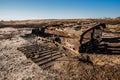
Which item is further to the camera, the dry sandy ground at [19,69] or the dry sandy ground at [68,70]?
the dry sandy ground at [19,69]

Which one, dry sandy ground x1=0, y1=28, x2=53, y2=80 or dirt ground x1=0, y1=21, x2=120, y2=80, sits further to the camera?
dry sandy ground x1=0, y1=28, x2=53, y2=80

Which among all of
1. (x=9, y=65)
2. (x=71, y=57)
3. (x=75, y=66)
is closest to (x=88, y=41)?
(x=71, y=57)

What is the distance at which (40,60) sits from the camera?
13531mm

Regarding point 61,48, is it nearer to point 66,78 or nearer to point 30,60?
point 30,60

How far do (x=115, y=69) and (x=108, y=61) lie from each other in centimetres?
139

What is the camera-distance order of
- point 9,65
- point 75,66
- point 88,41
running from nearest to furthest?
point 75,66, point 9,65, point 88,41

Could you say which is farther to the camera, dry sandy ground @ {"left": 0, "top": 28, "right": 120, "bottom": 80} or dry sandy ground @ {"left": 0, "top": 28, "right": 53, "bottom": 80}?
dry sandy ground @ {"left": 0, "top": 28, "right": 53, "bottom": 80}

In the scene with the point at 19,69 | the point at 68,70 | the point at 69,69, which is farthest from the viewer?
the point at 19,69

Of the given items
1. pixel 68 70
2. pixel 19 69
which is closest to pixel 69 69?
pixel 68 70

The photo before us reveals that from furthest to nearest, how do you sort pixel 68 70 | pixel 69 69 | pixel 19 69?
1. pixel 19 69
2. pixel 69 69
3. pixel 68 70

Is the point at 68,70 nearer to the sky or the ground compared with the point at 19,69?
nearer to the sky

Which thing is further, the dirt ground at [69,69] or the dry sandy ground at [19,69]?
the dry sandy ground at [19,69]

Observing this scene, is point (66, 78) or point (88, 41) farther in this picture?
point (88, 41)

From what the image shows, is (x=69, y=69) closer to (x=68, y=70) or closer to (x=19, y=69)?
(x=68, y=70)
